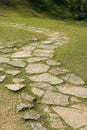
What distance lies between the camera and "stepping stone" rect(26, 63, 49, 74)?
18.0ft

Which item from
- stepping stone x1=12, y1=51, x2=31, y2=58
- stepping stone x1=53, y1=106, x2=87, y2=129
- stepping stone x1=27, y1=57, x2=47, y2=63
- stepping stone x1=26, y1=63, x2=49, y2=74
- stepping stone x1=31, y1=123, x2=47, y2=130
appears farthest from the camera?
stepping stone x1=12, y1=51, x2=31, y2=58

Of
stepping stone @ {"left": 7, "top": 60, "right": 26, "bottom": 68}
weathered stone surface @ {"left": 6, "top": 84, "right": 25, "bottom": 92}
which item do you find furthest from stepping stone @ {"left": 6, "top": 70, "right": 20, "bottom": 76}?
weathered stone surface @ {"left": 6, "top": 84, "right": 25, "bottom": 92}

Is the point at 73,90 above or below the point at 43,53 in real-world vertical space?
above

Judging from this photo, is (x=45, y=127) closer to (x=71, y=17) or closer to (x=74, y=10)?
(x=71, y=17)

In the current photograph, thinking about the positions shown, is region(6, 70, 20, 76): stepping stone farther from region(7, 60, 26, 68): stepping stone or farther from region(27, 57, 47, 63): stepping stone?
region(27, 57, 47, 63): stepping stone

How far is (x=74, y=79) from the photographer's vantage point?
5.20 m

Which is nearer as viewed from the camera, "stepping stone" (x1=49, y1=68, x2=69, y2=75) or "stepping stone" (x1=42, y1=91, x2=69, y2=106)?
"stepping stone" (x1=42, y1=91, x2=69, y2=106)

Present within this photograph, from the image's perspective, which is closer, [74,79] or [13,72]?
[74,79]

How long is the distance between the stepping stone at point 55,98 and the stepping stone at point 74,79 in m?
0.59

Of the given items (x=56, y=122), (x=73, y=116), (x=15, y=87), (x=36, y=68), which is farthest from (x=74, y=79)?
(x=56, y=122)

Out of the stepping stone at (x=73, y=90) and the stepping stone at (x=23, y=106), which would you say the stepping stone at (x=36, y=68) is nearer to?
the stepping stone at (x=73, y=90)

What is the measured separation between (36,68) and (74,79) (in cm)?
83

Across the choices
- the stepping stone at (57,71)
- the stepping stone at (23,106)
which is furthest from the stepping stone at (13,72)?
the stepping stone at (23,106)

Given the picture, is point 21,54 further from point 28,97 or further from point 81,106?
point 81,106
